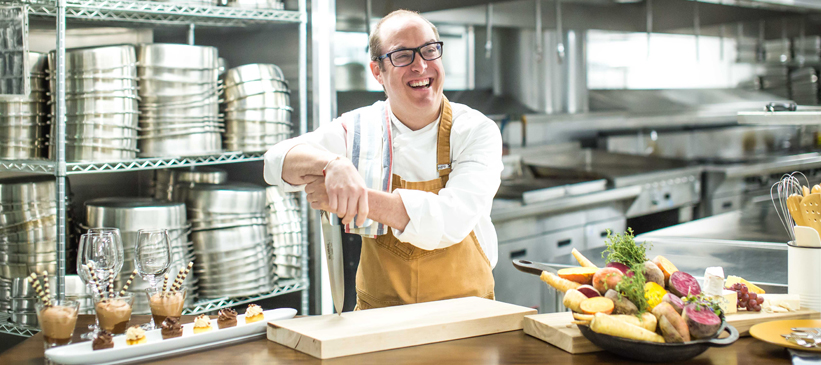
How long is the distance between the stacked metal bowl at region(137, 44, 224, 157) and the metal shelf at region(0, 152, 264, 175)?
3 cm

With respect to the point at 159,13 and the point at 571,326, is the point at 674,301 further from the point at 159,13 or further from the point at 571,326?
the point at 159,13

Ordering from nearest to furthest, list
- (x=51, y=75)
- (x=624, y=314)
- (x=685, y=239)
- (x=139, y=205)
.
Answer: (x=624, y=314)
(x=51, y=75)
(x=139, y=205)
(x=685, y=239)

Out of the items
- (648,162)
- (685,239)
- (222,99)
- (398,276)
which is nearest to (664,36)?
(648,162)

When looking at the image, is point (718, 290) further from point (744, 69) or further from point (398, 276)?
point (744, 69)

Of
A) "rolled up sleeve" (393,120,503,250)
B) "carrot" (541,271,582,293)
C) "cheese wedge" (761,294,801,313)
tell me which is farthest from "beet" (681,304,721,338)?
"rolled up sleeve" (393,120,503,250)

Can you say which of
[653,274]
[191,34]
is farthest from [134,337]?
[191,34]

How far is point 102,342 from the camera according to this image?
1.30 meters

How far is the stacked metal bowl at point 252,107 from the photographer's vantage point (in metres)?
2.60

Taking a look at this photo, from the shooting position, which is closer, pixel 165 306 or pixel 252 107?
pixel 165 306

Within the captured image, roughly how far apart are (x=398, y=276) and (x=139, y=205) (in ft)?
3.25

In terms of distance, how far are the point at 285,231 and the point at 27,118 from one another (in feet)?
3.19

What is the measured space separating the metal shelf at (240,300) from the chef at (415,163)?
721 millimetres

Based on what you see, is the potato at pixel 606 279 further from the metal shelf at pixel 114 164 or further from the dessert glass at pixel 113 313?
the metal shelf at pixel 114 164

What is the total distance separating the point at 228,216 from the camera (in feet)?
8.46
